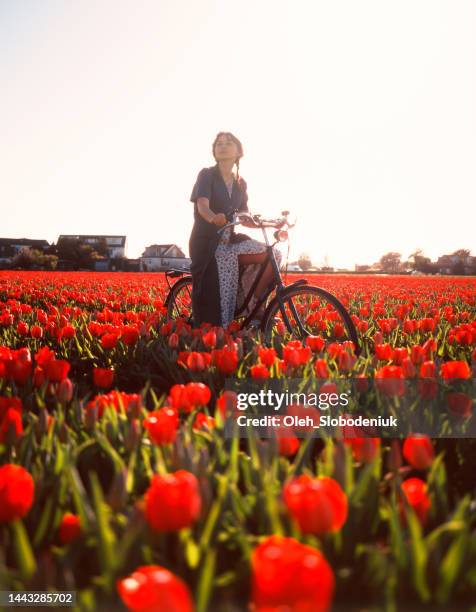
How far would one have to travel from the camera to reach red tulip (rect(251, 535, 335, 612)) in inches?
32.3

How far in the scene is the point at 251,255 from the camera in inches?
203

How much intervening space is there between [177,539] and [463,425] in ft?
4.46

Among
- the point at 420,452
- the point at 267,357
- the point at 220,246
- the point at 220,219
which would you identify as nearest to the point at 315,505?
the point at 420,452

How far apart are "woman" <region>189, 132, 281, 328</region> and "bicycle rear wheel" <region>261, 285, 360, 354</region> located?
663 mm

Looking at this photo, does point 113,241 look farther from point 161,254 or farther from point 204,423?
point 204,423

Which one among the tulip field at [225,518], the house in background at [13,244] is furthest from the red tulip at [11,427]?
the house in background at [13,244]

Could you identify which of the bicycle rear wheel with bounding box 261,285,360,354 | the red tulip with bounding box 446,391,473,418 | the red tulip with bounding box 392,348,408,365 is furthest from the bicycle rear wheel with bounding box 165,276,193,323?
the red tulip with bounding box 446,391,473,418

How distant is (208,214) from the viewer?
4930 mm

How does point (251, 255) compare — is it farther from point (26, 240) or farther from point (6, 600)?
point (26, 240)

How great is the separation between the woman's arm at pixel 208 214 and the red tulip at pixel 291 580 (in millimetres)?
3993

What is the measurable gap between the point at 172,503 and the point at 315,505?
306 millimetres

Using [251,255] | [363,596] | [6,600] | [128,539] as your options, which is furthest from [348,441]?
[251,255]

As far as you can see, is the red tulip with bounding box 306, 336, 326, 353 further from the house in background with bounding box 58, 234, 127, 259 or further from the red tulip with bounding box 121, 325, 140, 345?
the house in background with bounding box 58, 234, 127, 259

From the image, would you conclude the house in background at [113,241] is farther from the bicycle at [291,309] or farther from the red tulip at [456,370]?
the red tulip at [456,370]
